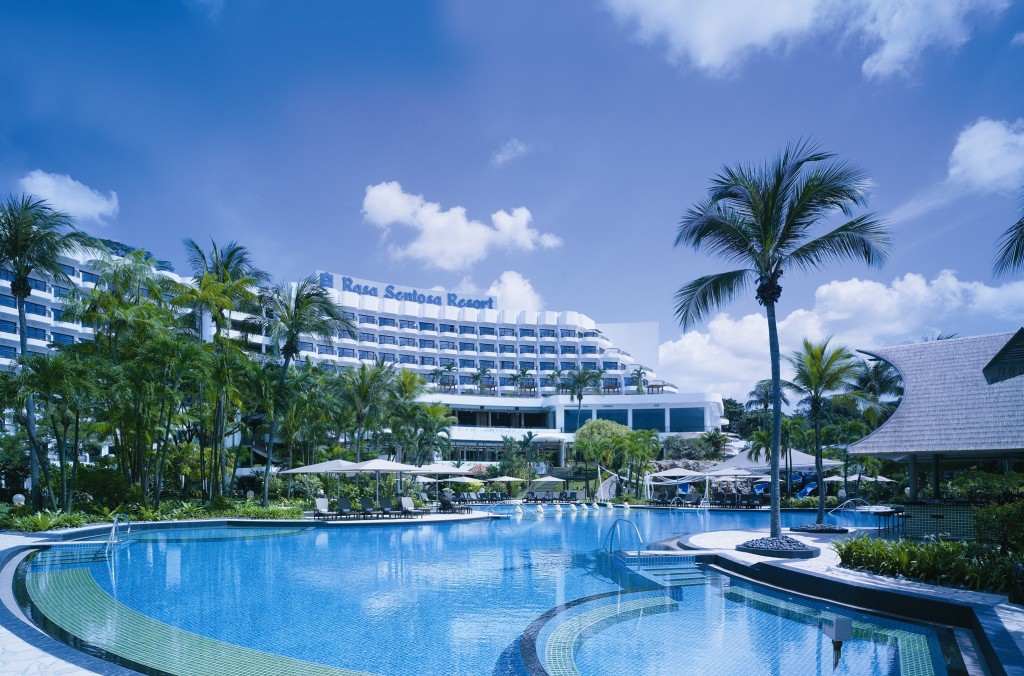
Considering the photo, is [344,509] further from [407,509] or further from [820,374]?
[820,374]

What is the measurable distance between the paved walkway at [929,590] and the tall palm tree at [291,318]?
1593 centimetres

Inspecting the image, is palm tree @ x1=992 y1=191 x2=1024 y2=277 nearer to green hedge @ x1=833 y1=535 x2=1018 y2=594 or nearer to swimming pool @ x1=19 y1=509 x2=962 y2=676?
green hedge @ x1=833 y1=535 x2=1018 y2=594

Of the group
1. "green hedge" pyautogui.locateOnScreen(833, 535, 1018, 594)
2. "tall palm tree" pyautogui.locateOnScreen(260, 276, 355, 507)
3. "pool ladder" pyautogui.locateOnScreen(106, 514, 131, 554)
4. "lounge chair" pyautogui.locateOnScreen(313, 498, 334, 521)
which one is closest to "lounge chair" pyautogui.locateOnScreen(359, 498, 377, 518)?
"lounge chair" pyautogui.locateOnScreen(313, 498, 334, 521)

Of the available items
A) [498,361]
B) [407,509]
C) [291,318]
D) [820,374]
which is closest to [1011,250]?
[820,374]

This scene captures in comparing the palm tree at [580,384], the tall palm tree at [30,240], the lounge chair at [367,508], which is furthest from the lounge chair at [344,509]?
the palm tree at [580,384]

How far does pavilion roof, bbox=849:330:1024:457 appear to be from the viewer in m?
14.8

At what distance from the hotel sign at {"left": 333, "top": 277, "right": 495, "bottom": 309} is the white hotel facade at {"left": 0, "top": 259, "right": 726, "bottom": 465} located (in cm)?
13

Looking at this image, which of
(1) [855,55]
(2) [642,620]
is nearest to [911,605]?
(2) [642,620]

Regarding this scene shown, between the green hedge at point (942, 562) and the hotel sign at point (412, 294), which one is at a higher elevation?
the hotel sign at point (412, 294)

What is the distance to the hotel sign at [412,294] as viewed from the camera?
79.0 meters

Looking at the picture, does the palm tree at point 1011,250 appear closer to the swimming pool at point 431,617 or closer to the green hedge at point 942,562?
the green hedge at point 942,562

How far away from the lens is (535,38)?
15.9 meters

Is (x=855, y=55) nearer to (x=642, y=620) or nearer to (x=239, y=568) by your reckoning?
(x=642, y=620)

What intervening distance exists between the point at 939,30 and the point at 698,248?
20.3 ft
